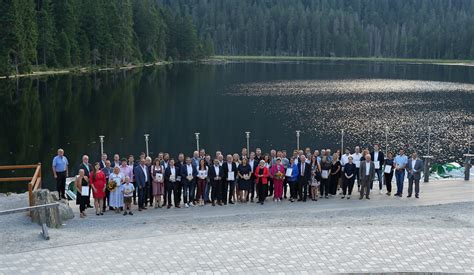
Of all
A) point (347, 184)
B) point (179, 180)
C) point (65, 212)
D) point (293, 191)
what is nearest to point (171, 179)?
point (179, 180)

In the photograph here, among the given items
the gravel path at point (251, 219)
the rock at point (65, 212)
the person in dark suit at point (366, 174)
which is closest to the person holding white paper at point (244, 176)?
the gravel path at point (251, 219)

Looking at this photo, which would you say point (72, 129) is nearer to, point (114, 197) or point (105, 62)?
point (114, 197)

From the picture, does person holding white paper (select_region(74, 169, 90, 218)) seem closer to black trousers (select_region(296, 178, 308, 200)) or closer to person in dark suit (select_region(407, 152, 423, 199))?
black trousers (select_region(296, 178, 308, 200))

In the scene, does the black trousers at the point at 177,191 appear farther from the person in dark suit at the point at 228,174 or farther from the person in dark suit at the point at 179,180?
the person in dark suit at the point at 228,174

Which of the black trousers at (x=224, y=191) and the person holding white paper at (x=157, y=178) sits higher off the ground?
the person holding white paper at (x=157, y=178)

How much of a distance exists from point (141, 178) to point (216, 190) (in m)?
2.76

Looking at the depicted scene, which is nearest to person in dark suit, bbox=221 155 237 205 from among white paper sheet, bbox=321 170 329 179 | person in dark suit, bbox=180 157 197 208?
person in dark suit, bbox=180 157 197 208

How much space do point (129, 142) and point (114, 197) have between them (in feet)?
73.6

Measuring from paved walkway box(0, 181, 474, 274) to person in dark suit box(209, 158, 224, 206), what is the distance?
36.4 inches

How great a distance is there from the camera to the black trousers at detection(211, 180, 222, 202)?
21.0 metres

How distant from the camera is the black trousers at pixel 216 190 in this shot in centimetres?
2095

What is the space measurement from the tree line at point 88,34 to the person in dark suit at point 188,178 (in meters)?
68.5

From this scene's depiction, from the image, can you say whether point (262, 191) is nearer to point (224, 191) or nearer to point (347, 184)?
point (224, 191)

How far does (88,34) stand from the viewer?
367 feet
